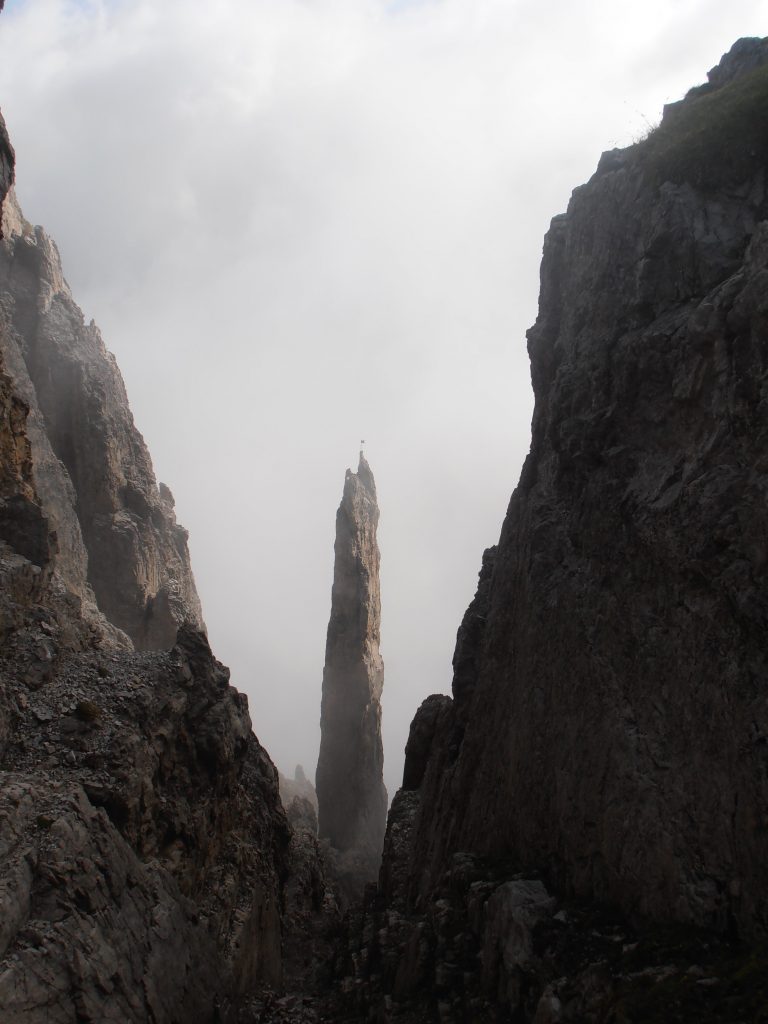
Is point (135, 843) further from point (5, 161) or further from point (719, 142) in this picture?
point (719, 142)

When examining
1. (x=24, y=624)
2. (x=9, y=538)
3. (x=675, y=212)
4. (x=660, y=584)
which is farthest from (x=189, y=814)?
(x=675, y=212)

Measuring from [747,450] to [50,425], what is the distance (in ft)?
184

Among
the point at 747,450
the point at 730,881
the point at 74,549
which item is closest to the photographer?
the point at 730,881

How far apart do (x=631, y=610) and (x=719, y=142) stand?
13895mm

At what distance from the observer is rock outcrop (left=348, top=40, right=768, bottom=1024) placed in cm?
1593

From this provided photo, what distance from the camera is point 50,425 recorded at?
199 ft

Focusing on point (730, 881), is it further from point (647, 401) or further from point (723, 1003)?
point (647, 401)

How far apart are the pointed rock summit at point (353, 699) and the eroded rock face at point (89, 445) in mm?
17798

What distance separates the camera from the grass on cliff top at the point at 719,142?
21375mm

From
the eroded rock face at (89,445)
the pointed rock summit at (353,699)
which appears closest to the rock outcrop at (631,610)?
the eroded rock face at (89,445)

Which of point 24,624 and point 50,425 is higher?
point 50,425

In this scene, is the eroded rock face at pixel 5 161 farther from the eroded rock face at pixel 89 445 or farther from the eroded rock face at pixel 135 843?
the eroded rock face at pixel 89 445

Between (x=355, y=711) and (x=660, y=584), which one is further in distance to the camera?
(x=355, y=711)

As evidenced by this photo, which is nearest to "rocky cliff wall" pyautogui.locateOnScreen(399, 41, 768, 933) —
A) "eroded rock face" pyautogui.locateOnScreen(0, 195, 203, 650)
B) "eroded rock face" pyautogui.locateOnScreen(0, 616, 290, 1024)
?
"eroded rock face" pyautogui.locateOnScreen(0, 616, 290, 1024)
